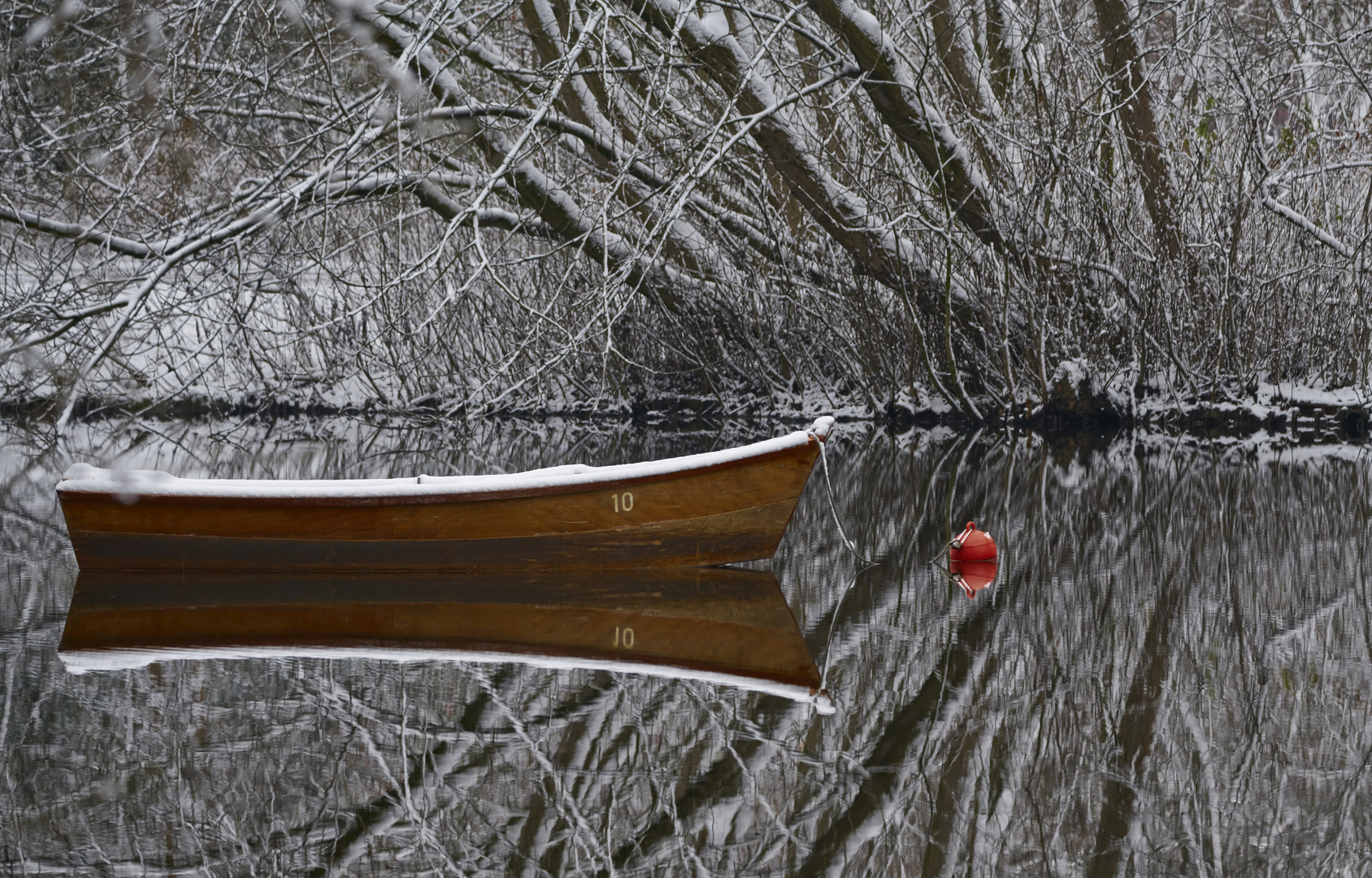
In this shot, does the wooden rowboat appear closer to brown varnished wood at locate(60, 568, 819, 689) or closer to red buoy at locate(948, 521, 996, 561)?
brown varnished wood at locate(60, 568, 819, 689)

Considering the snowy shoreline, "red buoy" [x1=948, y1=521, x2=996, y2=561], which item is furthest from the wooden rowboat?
the snowy shoreline

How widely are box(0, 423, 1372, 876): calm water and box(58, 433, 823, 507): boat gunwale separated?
508mm

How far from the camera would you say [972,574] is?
19.2 ft

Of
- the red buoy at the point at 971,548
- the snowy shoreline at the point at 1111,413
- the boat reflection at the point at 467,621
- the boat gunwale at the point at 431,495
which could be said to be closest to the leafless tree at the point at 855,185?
the snowy shoreline at the point at 1111,413

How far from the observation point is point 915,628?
4.77 meters

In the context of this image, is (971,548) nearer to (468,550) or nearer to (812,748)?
(468,550)

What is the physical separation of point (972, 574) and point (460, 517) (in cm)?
207

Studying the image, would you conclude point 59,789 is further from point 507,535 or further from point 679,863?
point 507,535

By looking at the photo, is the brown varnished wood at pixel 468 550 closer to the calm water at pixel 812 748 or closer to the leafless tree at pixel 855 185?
the calm water at pixel 812 748

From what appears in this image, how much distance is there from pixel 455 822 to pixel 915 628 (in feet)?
7.42

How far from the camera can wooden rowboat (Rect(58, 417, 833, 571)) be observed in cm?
577

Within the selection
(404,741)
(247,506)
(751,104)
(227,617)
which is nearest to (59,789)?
(404,741)

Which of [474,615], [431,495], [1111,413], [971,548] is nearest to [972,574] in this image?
[971,548]


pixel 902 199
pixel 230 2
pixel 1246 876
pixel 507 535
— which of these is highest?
pixel 230 2
